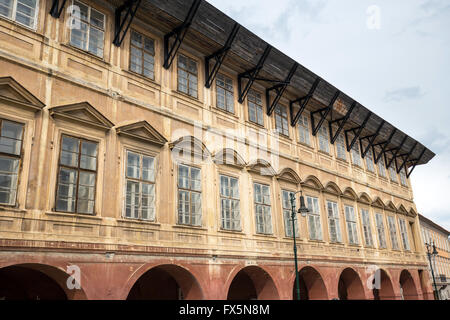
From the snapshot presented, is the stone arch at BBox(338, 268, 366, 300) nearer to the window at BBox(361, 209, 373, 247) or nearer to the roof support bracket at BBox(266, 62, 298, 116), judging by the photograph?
the window at BBox(361, 209, 373, 247)

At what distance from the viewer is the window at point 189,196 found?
41.0 feet

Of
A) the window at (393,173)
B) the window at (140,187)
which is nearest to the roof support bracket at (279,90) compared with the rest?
the window at (140,187)

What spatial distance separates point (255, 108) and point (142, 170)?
6341 mm

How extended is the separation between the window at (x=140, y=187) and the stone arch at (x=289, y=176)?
6.00 m

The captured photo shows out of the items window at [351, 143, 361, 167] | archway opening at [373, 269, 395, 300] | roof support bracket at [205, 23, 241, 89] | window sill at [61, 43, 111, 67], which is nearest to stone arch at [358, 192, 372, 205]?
window at [351, 143, 361, 167]

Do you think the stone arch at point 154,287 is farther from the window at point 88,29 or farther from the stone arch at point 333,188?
the stone arch at point 333,188

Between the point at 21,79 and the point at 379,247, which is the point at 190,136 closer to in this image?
the point at 21,79

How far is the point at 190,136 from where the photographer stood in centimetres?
1318

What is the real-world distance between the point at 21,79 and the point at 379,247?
1809 cm

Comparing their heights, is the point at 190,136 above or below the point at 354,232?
above

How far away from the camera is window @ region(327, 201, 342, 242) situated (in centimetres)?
1853

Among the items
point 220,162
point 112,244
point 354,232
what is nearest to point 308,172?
point 354,232

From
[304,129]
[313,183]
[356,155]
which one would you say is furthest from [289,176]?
[356,155]

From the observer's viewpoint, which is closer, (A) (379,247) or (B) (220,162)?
(B) (220,162)
